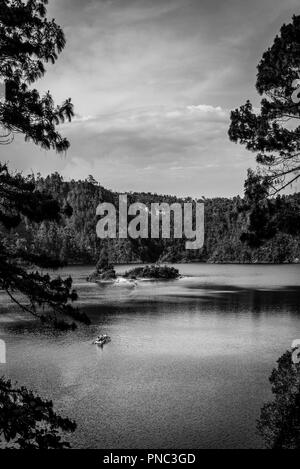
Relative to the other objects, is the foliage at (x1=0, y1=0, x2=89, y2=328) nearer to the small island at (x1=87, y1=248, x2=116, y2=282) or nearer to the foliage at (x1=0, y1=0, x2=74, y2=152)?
the foliage at (x1=0, y1=0, x2=74, y2=152)

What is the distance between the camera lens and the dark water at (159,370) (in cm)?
3247

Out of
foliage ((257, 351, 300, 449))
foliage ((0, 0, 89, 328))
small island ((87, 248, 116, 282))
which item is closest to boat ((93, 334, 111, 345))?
foliage ((257, 351, 300, 449))

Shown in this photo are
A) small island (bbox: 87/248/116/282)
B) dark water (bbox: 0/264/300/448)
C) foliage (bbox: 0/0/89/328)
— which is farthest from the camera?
small island (bbox: 87/248/116/282)

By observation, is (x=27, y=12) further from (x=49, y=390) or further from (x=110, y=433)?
(x=49, y=390)

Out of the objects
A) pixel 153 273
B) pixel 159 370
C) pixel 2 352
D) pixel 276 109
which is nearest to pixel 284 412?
pixel 276 109

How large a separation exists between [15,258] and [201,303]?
9364cm

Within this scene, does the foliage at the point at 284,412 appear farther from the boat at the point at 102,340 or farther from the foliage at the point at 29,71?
the boat at the point at 102,340

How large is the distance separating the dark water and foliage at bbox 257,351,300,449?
20.2 feet

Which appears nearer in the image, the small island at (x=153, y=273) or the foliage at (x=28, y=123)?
the foliage at (x=28, y=123)

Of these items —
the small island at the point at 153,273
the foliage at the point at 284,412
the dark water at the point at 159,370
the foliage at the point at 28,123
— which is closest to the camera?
the foliage at the point at 28,123

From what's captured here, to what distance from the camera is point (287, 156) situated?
19484 mm

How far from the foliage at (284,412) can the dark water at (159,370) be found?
6.15 metres

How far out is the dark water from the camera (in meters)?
32.5

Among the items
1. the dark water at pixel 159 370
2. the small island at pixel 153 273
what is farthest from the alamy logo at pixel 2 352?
the small island at pixel 153 273
